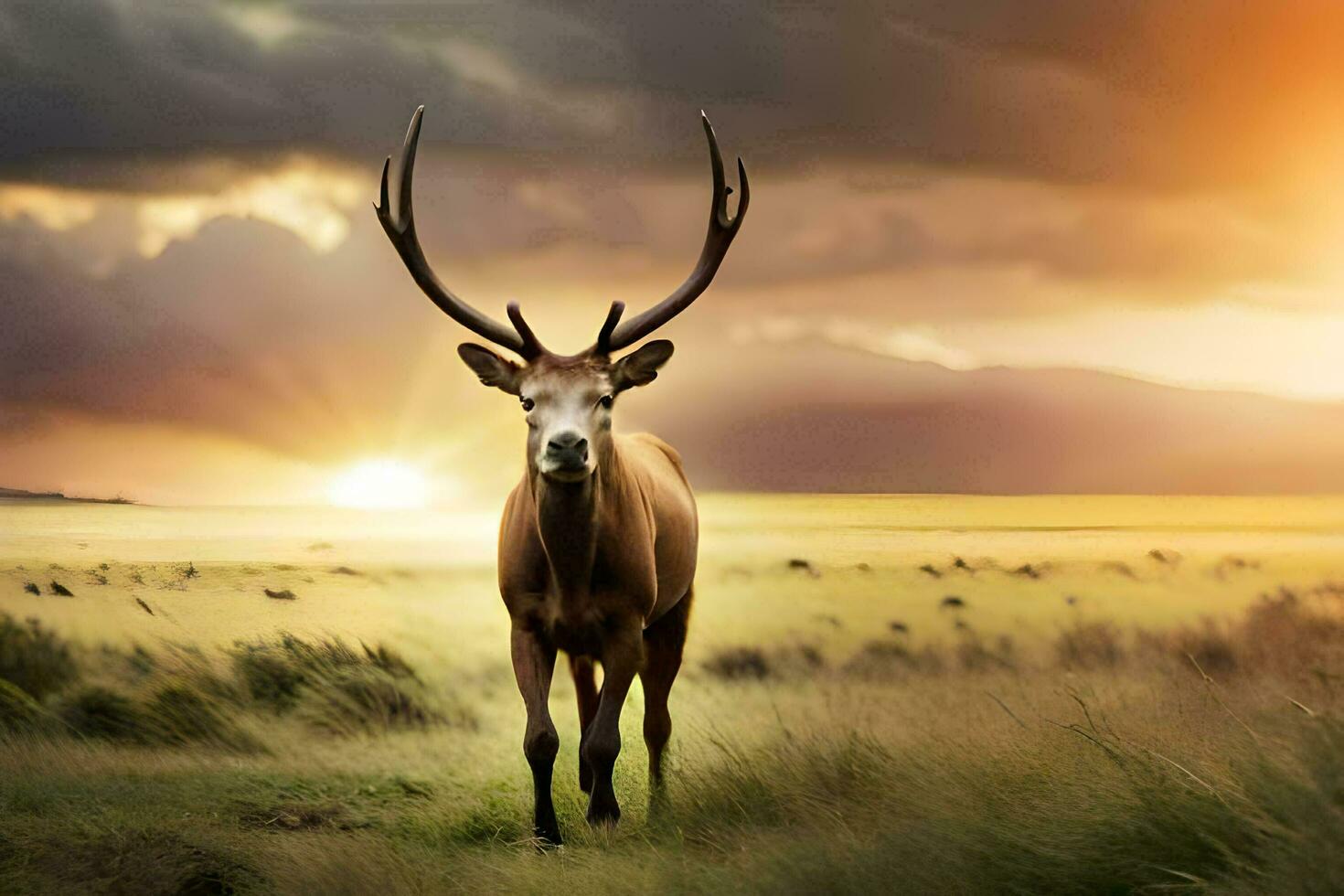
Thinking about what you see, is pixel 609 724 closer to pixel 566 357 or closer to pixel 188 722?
pixel 566 357

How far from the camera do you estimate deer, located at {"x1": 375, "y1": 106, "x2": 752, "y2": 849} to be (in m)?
8.91

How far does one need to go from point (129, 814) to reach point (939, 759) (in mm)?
5006

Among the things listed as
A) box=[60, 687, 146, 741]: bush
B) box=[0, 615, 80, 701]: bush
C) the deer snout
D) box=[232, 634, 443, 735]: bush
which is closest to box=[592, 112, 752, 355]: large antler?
the deer snout

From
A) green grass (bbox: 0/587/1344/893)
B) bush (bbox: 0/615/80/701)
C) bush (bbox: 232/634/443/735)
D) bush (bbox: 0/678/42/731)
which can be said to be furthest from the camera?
bush (bbox: 0/615/80/701)

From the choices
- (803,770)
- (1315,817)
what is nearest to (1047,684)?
(803,770)

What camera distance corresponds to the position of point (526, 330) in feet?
30.3

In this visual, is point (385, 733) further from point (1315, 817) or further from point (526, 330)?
point (1315, 817)

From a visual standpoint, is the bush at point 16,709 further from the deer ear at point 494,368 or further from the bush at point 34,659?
the deer ear at point 494,368

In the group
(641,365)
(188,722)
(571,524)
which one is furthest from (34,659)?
(641,365)

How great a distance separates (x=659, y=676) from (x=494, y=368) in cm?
313

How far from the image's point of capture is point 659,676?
1115 cm

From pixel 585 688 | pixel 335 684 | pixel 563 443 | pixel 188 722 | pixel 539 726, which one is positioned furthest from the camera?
pixel 335 684

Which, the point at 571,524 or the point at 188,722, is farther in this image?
the point at 188,722

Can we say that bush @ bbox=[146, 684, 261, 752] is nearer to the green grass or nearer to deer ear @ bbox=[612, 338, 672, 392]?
the green grass
